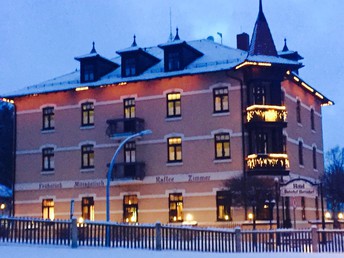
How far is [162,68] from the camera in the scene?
3862cm

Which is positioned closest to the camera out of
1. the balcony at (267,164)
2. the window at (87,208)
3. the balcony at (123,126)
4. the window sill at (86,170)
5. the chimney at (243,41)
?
the balcony at (267,164)

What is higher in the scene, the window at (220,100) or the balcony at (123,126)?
the window at (220,100)

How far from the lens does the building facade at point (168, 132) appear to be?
35344 millimetres

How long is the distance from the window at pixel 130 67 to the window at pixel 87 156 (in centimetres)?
523

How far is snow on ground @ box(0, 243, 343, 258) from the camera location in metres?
19.2

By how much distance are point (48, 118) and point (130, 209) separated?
28.2 feet

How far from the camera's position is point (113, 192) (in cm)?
3838

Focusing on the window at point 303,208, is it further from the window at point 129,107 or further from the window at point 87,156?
the window at point 87,156

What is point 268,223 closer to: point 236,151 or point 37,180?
point 236,151

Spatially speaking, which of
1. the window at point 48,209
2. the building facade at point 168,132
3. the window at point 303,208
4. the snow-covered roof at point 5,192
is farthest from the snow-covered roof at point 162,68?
the snow-covered roof at point 5,192

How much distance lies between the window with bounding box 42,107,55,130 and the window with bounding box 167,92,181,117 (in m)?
8.43

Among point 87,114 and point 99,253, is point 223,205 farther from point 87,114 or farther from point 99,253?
point 99,253

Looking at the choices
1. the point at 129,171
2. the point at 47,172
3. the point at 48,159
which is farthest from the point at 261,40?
the point at 47,172

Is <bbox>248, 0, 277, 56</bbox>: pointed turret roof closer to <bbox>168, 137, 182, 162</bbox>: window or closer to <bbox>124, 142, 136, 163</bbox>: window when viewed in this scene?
<bbox>168, 137, 182, 162</bbox>: window
